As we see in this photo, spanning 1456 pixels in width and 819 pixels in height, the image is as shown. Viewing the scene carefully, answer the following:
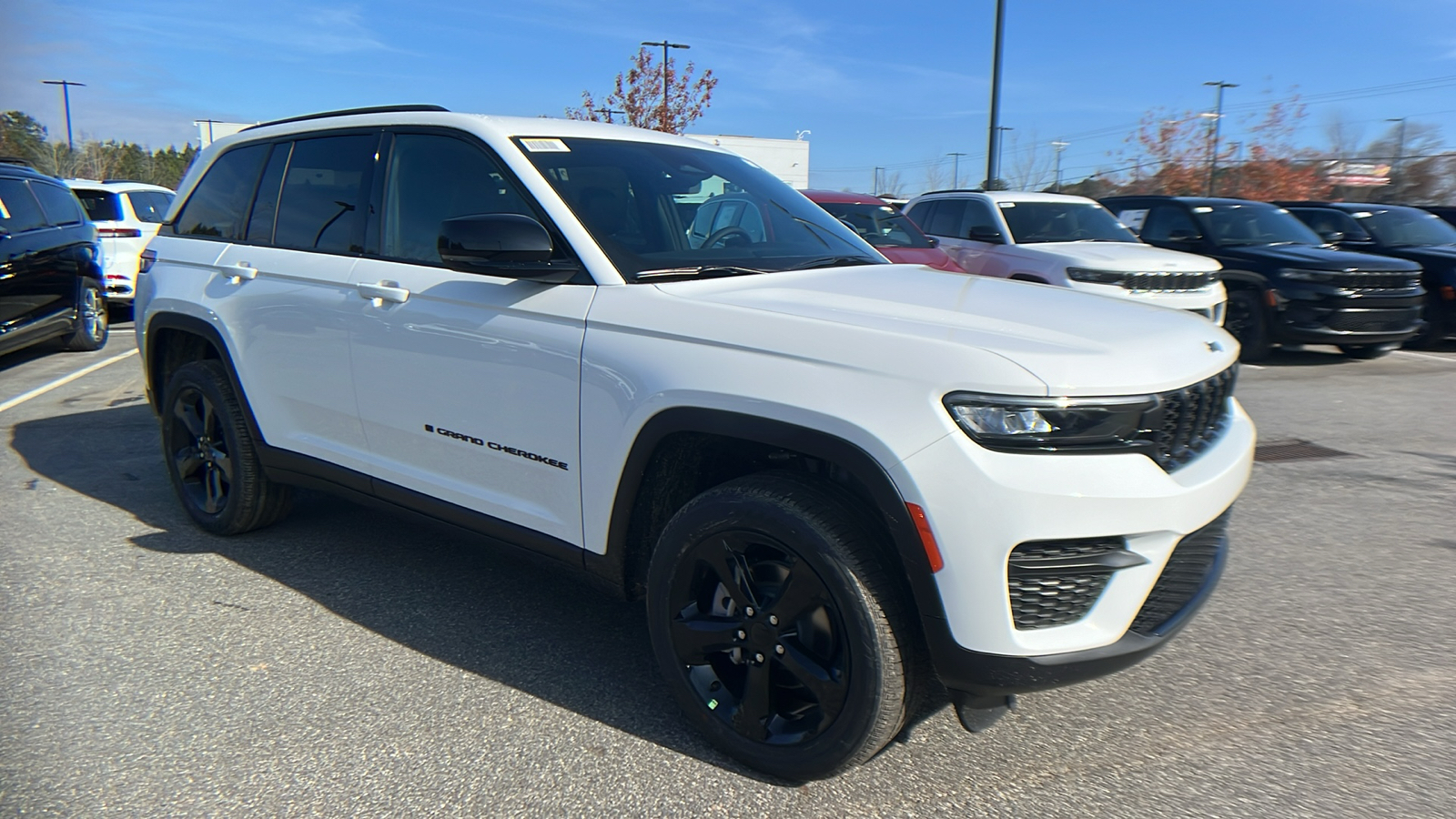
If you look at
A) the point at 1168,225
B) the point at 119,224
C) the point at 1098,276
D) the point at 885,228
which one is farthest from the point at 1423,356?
the point at 119,224

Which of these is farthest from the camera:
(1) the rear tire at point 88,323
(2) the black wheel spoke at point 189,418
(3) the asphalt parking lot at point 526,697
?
(1) the rear tire at point 88,323

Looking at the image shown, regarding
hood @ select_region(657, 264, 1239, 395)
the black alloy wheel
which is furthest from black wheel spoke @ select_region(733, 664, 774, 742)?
the black alloy wheel

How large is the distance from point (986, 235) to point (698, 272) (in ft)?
23.8

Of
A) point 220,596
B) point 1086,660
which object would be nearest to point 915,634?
point 1086,660

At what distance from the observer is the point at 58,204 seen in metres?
10.1

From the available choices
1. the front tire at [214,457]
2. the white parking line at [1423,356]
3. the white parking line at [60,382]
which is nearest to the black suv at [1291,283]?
the white parking line at [1423,356]

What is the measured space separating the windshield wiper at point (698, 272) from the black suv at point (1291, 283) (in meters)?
8.52

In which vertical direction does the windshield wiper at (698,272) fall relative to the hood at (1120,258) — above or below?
above

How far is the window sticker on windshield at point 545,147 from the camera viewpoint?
3.38 meters

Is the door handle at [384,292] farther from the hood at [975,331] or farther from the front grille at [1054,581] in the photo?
the front grille at [1054,581]

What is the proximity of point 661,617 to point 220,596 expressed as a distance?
2133 mm

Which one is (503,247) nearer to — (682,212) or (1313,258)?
(682,212)

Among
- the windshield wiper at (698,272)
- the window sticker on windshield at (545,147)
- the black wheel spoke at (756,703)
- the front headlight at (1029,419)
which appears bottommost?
the black wheel spoke at (756,703)

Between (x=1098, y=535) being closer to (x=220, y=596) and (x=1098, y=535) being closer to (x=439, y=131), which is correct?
(x=439, y=131)
